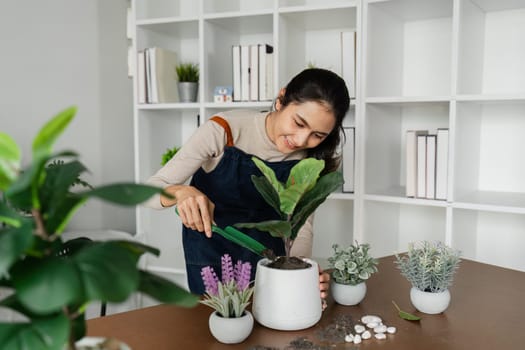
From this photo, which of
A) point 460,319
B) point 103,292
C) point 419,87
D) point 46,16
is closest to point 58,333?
point 103,292

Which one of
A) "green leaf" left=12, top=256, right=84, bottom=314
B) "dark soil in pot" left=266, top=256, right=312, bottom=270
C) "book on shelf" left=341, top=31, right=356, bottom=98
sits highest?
"book on shelf" left=341, top=31, right=356, bottom=98

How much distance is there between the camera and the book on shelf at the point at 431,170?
2291 mm

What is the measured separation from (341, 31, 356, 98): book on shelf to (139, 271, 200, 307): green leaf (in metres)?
1.95

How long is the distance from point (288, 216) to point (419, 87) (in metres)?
1.82

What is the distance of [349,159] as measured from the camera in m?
2.46

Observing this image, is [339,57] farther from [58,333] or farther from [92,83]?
[58,333]

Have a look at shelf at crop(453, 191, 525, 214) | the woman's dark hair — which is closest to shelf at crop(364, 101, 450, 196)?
shelf at crop(453, 191, 525, 214)

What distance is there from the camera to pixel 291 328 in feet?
3.43

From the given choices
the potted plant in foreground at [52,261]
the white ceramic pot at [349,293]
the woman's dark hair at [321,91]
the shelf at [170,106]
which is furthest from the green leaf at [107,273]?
the shelf at [170,106]

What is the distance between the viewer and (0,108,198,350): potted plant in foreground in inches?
18.7

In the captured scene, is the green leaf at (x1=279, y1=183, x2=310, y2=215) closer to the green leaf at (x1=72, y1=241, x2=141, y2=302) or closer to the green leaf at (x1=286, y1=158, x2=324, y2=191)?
the green leaf at (x1=286, y1=158, x2=324, y2=191)

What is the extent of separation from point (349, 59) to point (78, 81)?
1.61 meters

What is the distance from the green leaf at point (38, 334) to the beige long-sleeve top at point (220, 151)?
3.36 feet

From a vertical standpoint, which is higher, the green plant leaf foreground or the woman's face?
the woman's face
